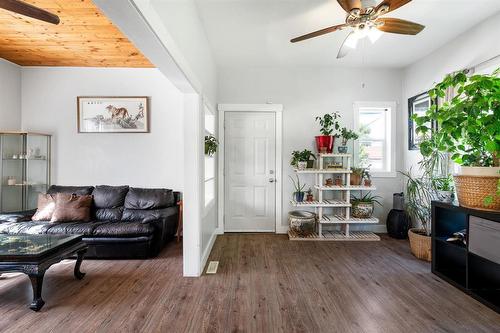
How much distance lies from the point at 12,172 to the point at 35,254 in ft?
7.85

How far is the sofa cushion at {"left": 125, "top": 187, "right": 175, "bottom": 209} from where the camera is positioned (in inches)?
140

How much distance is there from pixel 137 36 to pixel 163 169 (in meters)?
2.71

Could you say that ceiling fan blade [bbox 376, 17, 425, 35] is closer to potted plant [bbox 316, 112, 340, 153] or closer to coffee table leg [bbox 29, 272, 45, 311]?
potted plant [bbox 316, 112, 340, 153]

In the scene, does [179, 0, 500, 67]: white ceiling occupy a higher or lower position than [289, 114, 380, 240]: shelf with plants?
higher

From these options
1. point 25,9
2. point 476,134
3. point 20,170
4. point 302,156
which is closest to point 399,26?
point 476,134

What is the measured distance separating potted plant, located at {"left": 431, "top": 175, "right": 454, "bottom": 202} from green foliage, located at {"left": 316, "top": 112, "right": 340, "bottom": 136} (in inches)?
58.9

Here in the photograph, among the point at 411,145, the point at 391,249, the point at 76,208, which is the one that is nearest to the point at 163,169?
the point at 76,208

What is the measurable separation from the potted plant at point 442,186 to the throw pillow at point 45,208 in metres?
4.93

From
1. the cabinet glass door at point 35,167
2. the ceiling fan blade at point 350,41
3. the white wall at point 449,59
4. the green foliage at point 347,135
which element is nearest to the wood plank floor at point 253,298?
the cabinet glass door at point 35,167

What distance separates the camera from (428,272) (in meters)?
2.78

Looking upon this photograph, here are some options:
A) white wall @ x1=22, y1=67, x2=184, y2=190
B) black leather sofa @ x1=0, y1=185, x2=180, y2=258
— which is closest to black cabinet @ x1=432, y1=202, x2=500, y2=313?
black leather sofa @ x1=0, y1=185, x2=180, y2=258

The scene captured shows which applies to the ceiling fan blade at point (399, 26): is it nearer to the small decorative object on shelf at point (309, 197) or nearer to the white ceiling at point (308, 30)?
the white ceiling at point (308, 30)

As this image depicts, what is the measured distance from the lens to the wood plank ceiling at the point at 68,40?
2.66 metres

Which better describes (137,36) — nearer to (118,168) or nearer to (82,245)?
(82,245)
